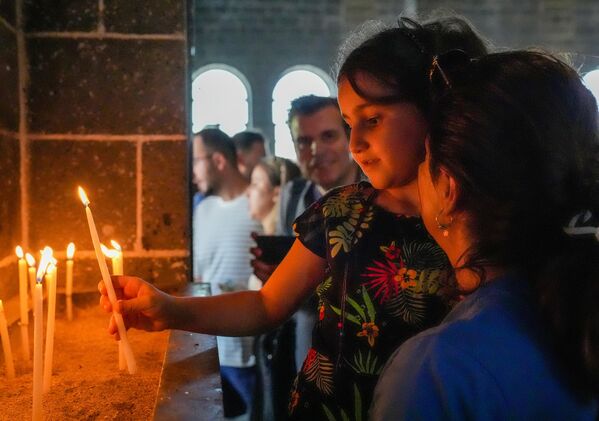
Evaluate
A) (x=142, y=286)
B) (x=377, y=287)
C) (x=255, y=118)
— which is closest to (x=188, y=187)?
(x=142, y=286)

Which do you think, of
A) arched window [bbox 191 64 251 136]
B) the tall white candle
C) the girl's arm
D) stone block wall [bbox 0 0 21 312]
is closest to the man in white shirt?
stone block wall [bbox 0 0 21 312]

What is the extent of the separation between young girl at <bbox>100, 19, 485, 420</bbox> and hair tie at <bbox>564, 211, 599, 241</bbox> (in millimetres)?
372

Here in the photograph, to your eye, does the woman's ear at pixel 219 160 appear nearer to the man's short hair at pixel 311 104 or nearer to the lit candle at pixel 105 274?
the man's short hair at pixel 311 104

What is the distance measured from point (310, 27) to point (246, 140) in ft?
18.5

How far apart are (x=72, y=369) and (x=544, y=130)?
1.12 meters

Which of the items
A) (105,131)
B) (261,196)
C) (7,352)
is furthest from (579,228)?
(261,196)

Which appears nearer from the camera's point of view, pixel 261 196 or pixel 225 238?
pixel 225 238

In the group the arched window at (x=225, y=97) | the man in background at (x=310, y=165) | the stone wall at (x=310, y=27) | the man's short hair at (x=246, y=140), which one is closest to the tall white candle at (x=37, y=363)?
the man in background at (x=310, y=165)

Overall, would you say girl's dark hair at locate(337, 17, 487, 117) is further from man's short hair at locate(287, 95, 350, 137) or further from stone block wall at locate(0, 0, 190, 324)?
man's short hair at locate(287, 95, 350, 137)

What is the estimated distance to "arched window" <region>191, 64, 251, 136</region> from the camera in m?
9.34

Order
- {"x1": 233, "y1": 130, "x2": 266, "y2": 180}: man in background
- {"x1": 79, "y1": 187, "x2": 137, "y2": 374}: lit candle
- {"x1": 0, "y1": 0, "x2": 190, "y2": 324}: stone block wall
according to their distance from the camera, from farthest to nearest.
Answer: {"x1": 233, "y1": 130, "x2": 266, "y2": 180}: man in background → {"x1": 0, "y1": 0, "x2": 190, "y2": 324}: stone block wall → {"x1": 79, "y1": 187, "x2": 137, "y2": 374}: lit candle

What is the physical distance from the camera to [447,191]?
31.9 inches

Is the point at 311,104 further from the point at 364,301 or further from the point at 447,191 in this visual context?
the point at 447,191

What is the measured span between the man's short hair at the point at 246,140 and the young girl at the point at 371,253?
2882 mm
